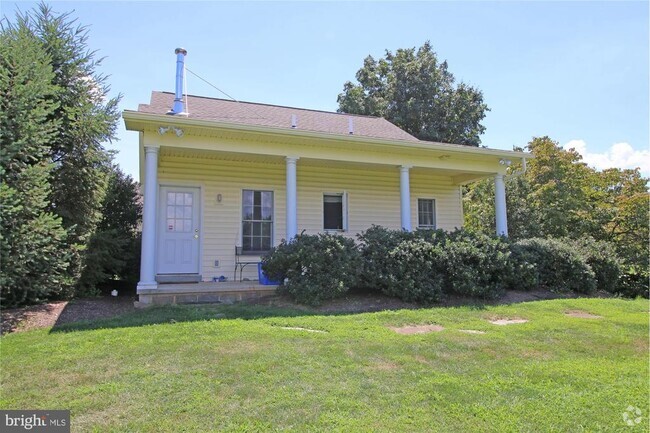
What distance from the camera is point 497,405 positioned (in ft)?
9.88

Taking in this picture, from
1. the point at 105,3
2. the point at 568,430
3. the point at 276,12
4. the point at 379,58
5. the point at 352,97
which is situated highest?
the point at 379,58

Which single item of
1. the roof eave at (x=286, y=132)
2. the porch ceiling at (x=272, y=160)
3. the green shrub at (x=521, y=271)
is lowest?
the green shrub at (x=521, y=271)

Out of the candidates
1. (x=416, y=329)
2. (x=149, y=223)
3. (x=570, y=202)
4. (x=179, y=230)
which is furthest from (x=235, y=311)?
(x=570, y=202)

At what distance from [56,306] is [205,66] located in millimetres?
6470

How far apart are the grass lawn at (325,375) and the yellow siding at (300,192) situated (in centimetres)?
396

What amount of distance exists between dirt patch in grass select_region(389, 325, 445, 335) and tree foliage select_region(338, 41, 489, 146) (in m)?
19.9

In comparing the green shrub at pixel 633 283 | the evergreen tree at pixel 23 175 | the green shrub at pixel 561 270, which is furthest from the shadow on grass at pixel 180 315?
the green shrub at pixel 633 283

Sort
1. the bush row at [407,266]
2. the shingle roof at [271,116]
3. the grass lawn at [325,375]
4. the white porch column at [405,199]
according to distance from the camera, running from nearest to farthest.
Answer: the grass lawn at [325,375] → the bush row at [407,266] → the shingle roof at [271,116] → the white porch column at [405,199]

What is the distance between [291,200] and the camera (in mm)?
8508

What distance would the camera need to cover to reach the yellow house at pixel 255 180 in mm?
7715

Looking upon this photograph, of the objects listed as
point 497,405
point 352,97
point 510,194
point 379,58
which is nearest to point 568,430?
point 497,405

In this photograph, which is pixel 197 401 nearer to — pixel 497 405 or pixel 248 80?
pixel 497 405

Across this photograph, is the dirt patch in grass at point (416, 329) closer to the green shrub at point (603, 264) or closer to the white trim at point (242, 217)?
the white trim at point (242, 217)

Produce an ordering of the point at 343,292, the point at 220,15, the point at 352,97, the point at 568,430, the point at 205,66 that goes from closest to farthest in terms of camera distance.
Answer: the point at 568,430 → the point at 343,292 → the point at 220,15 → the point at 205,66 → the point at 352,97
